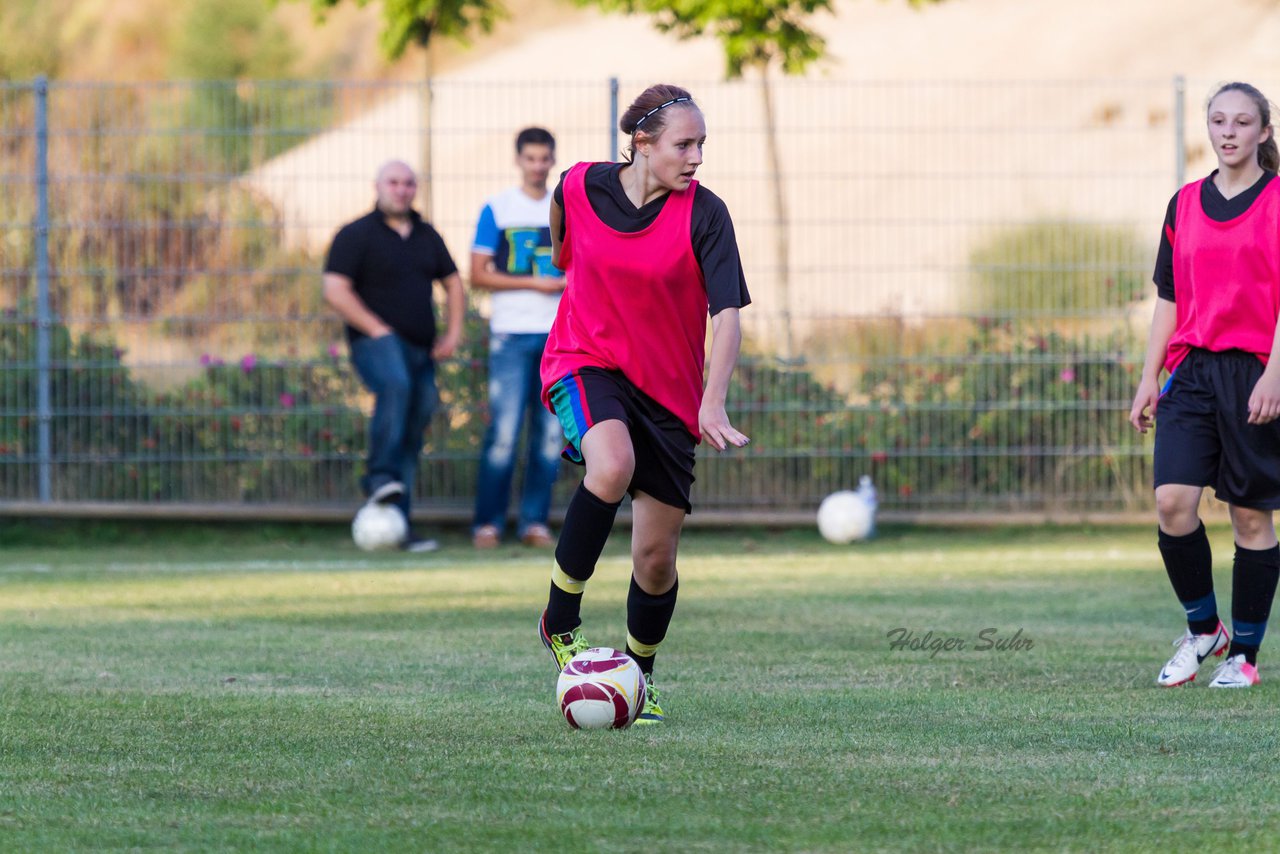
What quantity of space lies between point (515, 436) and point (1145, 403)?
5.14m

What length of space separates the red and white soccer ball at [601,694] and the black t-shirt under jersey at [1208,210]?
2.39m

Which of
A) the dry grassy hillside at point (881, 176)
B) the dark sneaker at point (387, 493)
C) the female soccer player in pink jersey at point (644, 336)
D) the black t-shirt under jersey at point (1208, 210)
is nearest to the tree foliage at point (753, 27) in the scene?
the dry grassy hillside at point (881, 176)

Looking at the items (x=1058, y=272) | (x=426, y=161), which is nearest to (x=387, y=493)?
(x=426, y=161)

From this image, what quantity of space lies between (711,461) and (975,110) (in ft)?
9.59

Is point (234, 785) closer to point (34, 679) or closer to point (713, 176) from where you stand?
point (34, 679)

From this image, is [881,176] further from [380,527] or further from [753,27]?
[380,527]

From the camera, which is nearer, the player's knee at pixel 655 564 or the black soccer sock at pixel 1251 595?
the player's knee at pixel 655 564

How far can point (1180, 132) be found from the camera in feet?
38.4

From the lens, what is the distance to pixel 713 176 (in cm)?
1261

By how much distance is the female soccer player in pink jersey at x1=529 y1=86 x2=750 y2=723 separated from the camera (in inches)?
201

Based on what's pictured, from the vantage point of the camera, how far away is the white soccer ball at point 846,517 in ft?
36.5

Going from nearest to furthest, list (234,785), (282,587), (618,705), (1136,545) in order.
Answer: (234,785) → (618,705) → (282,587) → (1136,545)

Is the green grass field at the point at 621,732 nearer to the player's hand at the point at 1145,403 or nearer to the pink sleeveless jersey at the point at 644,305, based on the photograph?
the player's hand at the point at 1145,403

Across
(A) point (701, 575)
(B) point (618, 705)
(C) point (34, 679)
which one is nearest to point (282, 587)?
(A) point (701, 575)
